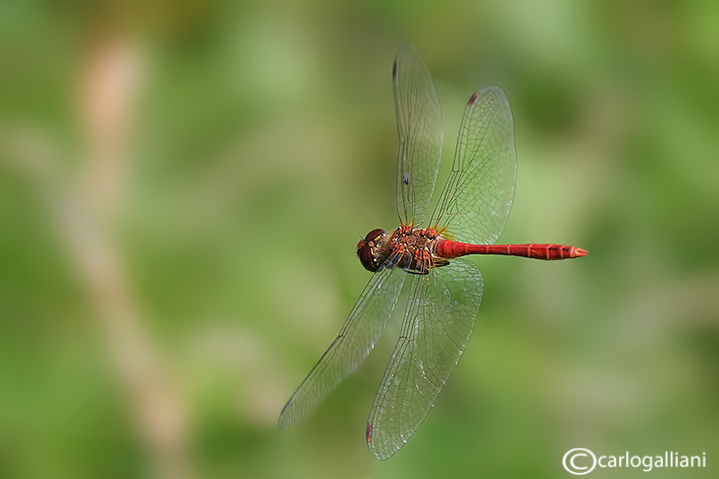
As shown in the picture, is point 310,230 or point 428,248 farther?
point 310,230

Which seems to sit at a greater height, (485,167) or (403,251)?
(485,167)

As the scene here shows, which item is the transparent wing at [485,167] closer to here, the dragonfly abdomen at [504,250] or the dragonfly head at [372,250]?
the dragonfly abdomen at [504,250]

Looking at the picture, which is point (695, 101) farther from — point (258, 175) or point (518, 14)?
point (258, 175)

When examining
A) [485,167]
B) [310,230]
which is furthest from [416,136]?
[310,230]

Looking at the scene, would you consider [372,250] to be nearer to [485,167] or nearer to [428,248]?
[428,248]

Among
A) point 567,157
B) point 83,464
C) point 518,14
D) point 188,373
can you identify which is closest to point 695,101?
point 567,157

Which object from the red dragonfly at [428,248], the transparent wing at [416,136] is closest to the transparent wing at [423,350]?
the red dragonfly at [428,248]

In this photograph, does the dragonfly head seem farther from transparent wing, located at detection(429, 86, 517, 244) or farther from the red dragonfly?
transparent wing, located at detection(429, 86, 517, 244)
